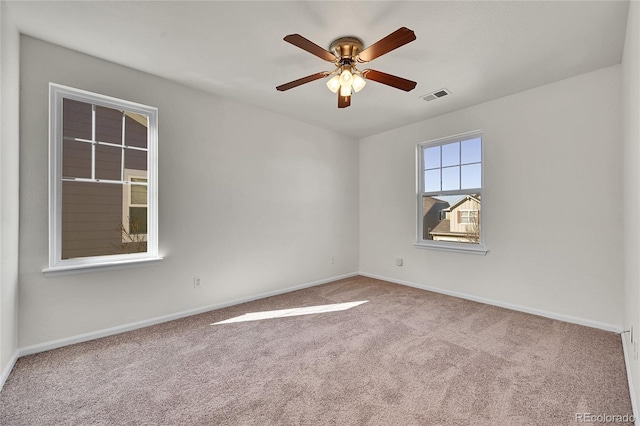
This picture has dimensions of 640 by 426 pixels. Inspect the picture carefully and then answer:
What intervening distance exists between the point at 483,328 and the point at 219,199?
10.9 feet

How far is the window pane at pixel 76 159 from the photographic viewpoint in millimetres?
2570

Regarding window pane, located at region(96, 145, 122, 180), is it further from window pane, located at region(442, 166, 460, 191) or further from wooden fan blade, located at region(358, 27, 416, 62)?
window pane, located at region(442, 166, 460, 191)

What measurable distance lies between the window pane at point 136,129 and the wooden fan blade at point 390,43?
2421 millimetres

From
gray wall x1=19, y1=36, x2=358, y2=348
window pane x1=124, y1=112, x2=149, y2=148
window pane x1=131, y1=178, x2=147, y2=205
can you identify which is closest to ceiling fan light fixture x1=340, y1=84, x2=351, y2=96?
gray wall x1=19, y1=36, x2=358, y2=348

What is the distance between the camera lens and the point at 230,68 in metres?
2.81

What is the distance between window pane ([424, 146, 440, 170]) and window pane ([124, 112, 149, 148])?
3878 mm

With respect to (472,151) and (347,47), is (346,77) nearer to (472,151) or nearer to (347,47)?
(347,47)

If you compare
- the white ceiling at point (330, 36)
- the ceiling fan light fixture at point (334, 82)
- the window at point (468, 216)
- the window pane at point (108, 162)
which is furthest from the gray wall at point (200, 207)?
the window at point (468, 216)

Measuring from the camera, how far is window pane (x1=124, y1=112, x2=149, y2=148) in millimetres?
2938

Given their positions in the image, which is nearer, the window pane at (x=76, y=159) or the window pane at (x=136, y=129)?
the window pane at (x=76, y=159)

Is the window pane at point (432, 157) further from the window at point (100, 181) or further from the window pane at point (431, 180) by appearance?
the window at point (100, 181)

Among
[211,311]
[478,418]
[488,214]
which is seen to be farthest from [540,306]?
[211,311]

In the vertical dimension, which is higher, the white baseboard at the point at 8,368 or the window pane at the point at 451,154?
the window pane at the point at 451,154

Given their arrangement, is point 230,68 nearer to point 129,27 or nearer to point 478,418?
point 129,27
